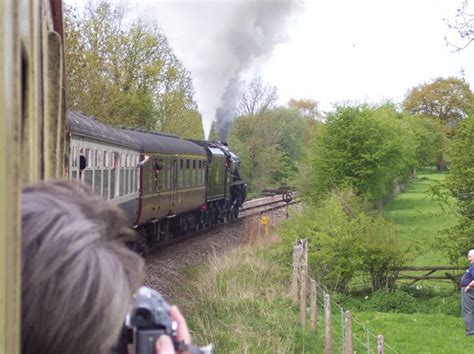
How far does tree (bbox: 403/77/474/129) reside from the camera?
274 ft

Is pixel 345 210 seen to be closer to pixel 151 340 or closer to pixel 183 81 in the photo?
pixel 183 81

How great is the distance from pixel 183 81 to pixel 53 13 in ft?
104

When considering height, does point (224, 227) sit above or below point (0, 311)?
below

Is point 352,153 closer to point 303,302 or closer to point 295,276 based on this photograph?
point 295,276

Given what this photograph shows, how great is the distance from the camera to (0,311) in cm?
94

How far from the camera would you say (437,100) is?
8531 cm

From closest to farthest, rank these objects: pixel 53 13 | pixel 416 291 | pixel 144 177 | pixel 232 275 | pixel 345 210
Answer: pixel 53 13 < pixel 232 275 < pixel 144 177 < pixel 416 291 < pixel 345 210

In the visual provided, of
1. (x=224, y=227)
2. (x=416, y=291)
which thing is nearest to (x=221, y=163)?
(x=224, y=227)

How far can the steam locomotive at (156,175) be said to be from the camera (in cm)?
1133

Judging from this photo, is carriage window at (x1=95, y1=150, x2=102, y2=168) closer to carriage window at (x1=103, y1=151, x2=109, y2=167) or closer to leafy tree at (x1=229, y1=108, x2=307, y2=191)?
carriage window at (x1=103, y1=151, x2=109, y2=167)

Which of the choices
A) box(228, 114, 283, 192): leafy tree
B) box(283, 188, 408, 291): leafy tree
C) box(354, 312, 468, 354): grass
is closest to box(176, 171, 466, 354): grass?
box(354, 312, 468, 354): grass

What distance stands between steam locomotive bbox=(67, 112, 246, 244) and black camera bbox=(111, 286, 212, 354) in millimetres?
3544

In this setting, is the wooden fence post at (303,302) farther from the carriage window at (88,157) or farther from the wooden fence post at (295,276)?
the carriage window at (88,157)

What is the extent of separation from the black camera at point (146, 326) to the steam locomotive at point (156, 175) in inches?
140
